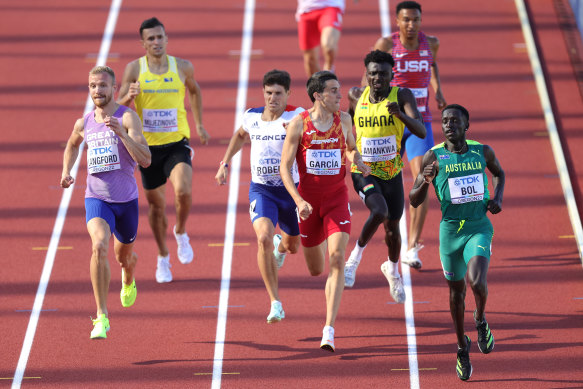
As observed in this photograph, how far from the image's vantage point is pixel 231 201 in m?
9.16

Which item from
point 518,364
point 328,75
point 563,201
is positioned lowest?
point 518,364

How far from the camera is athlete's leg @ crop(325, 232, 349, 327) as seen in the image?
640 cm

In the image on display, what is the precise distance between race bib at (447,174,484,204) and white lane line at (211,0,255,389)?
6.70 ft

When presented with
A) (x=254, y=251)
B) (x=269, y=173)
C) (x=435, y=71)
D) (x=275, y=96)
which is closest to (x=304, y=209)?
(x=269, y=173)

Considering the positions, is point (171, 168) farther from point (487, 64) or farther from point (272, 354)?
point (487, 64)

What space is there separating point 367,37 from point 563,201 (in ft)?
12.3

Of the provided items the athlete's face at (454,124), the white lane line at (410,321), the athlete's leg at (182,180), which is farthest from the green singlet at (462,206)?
the athlete's leg at (182,180)

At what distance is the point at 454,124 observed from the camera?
6.07m

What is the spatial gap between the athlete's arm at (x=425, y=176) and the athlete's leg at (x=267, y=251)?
0.97 m

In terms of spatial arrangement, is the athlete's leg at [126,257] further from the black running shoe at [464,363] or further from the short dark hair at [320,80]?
the black running shoe at [464,363]

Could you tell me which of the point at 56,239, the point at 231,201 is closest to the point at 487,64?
the point at 231,201

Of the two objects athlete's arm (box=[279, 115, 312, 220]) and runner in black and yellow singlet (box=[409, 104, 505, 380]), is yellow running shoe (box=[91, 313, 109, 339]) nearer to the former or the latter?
athlete's arm (box=[279, 115, 312, 220])

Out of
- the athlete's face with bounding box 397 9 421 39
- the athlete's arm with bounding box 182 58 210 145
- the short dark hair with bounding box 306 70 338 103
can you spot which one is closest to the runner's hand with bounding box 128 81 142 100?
the athlete's arm with bounding box 182 58 210 145

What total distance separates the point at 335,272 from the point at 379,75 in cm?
142
